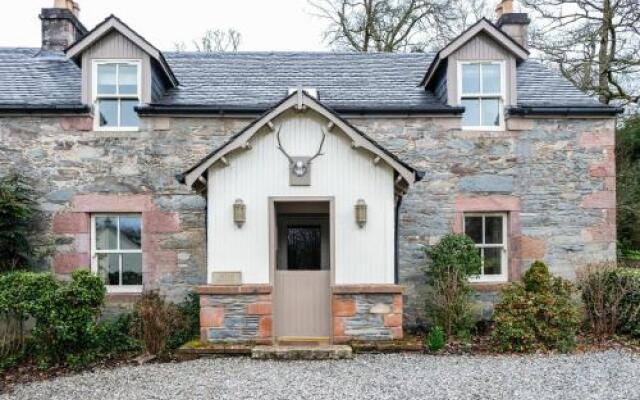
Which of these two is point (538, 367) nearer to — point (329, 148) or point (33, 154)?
point (329, 148)

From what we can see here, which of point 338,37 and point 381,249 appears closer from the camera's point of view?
point 381,249

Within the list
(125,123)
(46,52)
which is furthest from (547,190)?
(46,52)

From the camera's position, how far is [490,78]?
11.9 metres

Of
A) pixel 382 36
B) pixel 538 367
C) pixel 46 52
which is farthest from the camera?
pixel 382 36

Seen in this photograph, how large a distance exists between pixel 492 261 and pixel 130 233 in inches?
308

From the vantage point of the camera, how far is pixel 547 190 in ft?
38.2

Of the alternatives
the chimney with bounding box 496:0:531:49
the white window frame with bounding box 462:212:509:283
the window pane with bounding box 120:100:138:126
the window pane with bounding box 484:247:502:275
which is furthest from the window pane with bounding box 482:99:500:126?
the window pane with bounding box 120:100:138:126

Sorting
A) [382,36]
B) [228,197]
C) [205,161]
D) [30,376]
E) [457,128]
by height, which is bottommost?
[30,376]

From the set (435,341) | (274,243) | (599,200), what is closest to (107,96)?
(274,243)

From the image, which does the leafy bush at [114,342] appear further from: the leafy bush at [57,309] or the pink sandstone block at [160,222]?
the pink sandstone block at [160,222]

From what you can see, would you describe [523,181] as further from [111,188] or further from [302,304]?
[111,188]

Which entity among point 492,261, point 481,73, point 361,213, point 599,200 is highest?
point 481,73

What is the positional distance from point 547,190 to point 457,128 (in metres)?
2.35

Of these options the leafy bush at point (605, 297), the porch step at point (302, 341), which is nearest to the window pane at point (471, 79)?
the leafy bush at point (605, 297)
